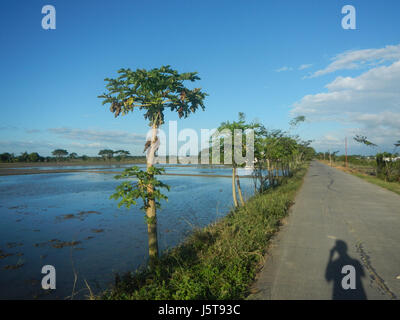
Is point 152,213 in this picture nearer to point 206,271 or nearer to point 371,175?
point 206,271

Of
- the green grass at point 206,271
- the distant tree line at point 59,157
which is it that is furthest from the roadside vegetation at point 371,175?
the distant tree line at point 59,157

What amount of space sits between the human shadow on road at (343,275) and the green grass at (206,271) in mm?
1354

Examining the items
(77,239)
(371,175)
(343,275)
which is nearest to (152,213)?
(343,275)

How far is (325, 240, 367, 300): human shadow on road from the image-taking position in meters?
3.55

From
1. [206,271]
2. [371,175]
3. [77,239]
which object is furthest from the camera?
[371,175]

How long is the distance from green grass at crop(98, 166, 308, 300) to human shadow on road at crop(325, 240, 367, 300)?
1.35m

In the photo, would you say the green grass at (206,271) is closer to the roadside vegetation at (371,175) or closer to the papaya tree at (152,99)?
the papaya tree at (152,99)

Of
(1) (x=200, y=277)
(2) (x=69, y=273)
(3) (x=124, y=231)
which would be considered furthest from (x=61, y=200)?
(1) (x=200, y=277)

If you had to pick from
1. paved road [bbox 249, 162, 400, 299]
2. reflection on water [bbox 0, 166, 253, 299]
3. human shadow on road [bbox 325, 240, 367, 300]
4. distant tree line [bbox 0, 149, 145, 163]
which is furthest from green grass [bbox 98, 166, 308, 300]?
distant tree line [bbox 0, 149, 145, 163]

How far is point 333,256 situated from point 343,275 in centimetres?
93

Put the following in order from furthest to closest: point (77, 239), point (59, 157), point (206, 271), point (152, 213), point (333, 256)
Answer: point (59, 157)
point (77, 239)
point (333, 256)
point (152, 213)
point (206, 271)

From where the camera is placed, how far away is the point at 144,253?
732 centimetres

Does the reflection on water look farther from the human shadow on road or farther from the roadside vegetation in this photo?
the roadside vegetation

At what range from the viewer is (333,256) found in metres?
5.05
